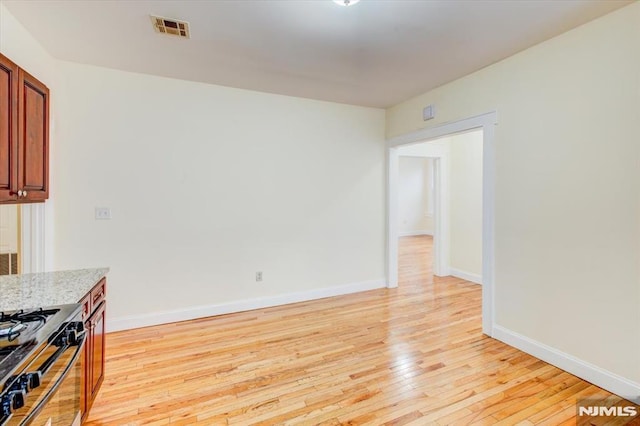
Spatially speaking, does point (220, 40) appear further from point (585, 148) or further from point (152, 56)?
point (585, 148)

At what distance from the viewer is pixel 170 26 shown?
2.36 meters

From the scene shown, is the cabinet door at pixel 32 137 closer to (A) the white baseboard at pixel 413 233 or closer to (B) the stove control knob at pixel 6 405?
(B) the stove control knob at pixel 6 405

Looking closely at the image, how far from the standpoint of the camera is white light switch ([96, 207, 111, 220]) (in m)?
3.16

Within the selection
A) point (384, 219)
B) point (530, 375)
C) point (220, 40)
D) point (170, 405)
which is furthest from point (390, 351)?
point (220, 40)

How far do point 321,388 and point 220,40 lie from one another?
2922 millimetres

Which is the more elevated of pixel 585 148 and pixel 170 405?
pixel 585 148

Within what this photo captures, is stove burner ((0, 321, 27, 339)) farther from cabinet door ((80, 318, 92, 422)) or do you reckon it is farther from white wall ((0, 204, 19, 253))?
white wall ((0, 204, 19, 253))

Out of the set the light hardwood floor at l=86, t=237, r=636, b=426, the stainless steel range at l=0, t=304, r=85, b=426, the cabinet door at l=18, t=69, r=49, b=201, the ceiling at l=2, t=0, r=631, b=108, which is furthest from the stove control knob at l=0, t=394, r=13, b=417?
the ceiling at l=2, t=0, r=631, b=108

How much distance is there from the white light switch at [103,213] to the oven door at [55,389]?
2.04 m

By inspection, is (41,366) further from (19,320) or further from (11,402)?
(19,320)

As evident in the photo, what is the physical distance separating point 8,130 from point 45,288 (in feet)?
3.49

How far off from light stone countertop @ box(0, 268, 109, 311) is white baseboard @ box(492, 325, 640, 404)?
348cm

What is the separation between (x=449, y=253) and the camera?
551 cm

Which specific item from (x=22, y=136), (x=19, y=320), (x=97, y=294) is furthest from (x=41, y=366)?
(x=22, y=136)
